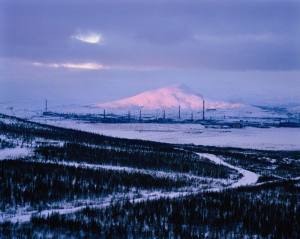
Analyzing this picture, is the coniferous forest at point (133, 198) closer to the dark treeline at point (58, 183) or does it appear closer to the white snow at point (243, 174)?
the dark treeline at point (58, 183)

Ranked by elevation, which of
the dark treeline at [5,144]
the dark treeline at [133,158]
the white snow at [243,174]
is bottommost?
the white snow at [243,174]

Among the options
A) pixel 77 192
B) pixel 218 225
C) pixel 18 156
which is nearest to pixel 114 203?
pixel 77 192

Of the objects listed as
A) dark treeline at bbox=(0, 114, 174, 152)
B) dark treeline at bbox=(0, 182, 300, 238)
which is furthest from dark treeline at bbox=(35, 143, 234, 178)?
dark treeline at bbox=(0, 182, 300, 238)

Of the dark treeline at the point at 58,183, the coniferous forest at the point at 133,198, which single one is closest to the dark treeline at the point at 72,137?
the coniferous forest at the point at 133,198

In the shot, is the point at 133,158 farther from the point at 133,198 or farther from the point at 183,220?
the point at 183,220

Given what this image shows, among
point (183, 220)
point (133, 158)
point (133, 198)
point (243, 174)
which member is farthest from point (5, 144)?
point (183, 220)

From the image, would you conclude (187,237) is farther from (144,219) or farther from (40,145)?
(40,145)

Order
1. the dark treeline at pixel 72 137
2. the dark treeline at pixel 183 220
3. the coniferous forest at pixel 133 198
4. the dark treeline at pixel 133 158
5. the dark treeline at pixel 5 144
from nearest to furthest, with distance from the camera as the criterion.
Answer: the dark treeline at pixel 183 220
the coniferous forest at pixel 133 198
the dark treeline at pixel 133 158
the dark treeline at pixel 5 144
the dark treeline at pixel 72 137
